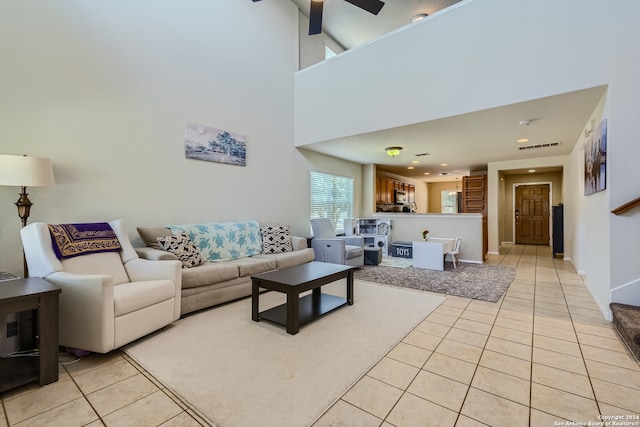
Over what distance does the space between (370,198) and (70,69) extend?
6.66 metres

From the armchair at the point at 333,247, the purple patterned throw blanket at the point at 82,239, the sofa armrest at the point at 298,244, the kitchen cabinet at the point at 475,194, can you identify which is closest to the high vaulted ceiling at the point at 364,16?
the armchair at the point at 333,247

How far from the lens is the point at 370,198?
828cm

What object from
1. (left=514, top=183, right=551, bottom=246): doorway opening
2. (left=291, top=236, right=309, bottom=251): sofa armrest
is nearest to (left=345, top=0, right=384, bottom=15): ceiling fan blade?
(left=291, top=236, right=309, bottom=251): sofa armrest

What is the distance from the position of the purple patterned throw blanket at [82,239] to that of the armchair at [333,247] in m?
3.12

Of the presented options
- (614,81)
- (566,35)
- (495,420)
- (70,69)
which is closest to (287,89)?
(70,69)

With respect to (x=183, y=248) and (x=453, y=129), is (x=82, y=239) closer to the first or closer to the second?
(x=183, y=248)

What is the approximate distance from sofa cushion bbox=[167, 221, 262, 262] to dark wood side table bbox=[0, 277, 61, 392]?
183cm

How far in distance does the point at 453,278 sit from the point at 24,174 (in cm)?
542

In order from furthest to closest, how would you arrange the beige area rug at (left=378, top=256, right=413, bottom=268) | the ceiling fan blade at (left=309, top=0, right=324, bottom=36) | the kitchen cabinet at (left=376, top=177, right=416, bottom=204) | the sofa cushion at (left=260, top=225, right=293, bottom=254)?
the kitchen cabinet at (left=376, top=177, right=416, bottom=204)
the beige area rug at (left=378, top=256, right=413, bottom=268)
the sofa cushion at (left=260, top=225, right=293, bottom=254)
the ceiling fan blade at (left=309, top=0, right=324, bottom=36)

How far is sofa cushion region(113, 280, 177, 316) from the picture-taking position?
2.31 meters

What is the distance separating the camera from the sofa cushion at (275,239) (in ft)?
15.6

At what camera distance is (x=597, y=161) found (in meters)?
3.36

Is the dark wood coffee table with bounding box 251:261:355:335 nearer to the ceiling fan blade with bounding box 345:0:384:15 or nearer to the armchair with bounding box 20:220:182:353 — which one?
the armchair with bounding box 20:220:182:353

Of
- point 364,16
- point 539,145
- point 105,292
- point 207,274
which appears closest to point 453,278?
point 539,145
